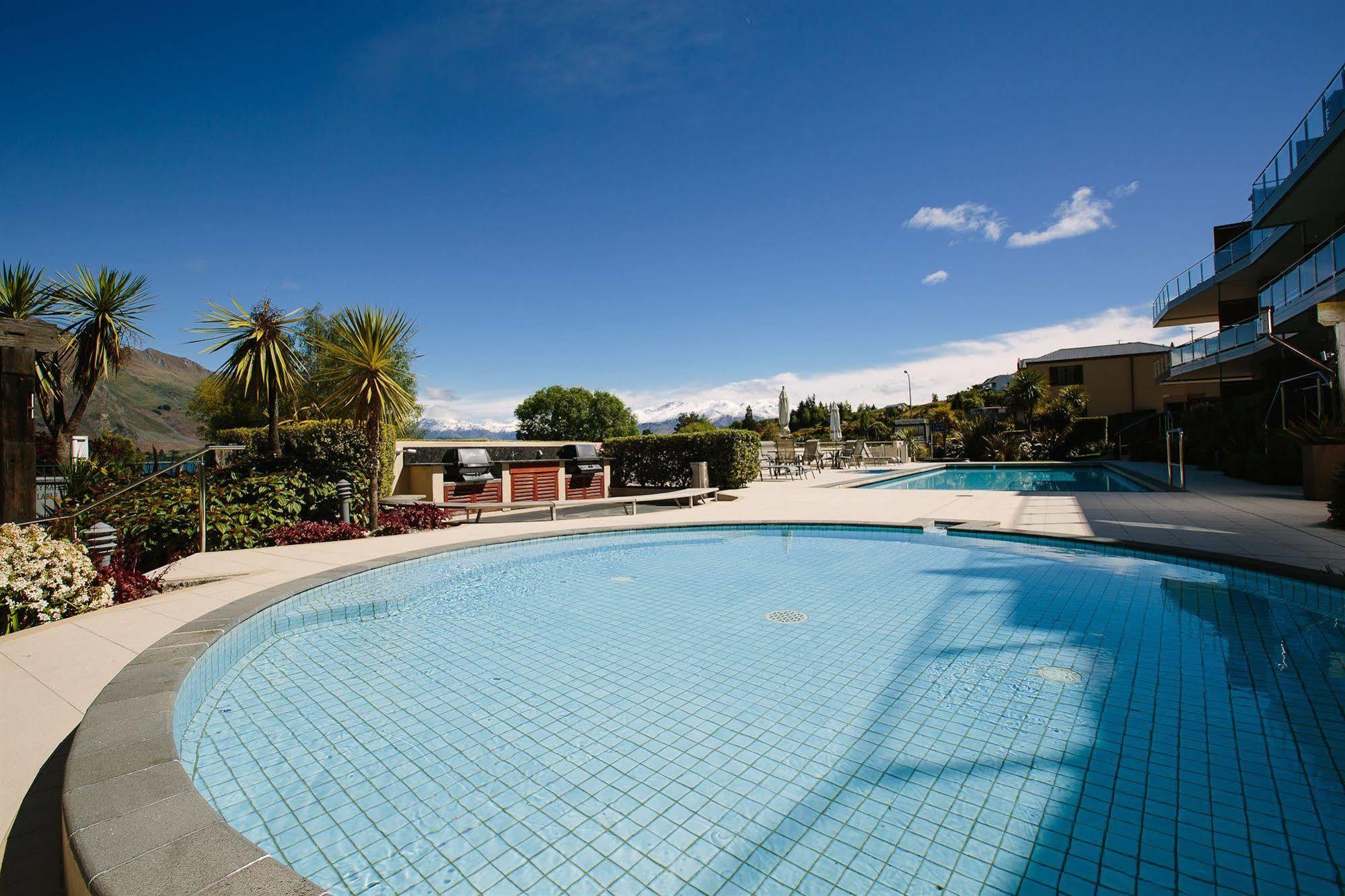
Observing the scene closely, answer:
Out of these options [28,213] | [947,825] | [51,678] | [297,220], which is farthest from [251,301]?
[28,213]

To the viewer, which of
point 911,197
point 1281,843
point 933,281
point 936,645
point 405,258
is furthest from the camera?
point 933,281

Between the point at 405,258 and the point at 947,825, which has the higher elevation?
the point at 405,258

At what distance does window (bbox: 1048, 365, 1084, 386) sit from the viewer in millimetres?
39594

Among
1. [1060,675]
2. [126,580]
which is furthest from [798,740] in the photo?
[126,580]

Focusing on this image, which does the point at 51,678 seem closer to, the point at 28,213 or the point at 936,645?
the point at 936,645

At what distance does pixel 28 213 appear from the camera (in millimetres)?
20328

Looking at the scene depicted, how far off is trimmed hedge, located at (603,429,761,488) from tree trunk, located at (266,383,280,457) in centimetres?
776

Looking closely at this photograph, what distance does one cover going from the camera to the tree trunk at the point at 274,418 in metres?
8.95

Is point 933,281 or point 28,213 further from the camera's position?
point 933,281

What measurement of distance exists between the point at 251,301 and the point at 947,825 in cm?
1165

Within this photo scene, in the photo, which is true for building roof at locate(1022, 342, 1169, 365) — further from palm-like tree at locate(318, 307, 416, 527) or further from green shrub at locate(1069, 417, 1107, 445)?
palm-like tree at locate(318, 307, 416, 527)

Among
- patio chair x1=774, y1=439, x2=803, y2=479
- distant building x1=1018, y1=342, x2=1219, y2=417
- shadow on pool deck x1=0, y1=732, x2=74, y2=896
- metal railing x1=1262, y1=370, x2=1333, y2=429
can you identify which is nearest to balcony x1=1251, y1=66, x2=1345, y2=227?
metal railing x1=1262, y1=370, x2=1333, y2=429

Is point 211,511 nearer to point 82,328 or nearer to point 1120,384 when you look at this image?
point 82,328

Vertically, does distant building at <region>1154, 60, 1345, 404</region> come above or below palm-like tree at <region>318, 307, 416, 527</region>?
above
